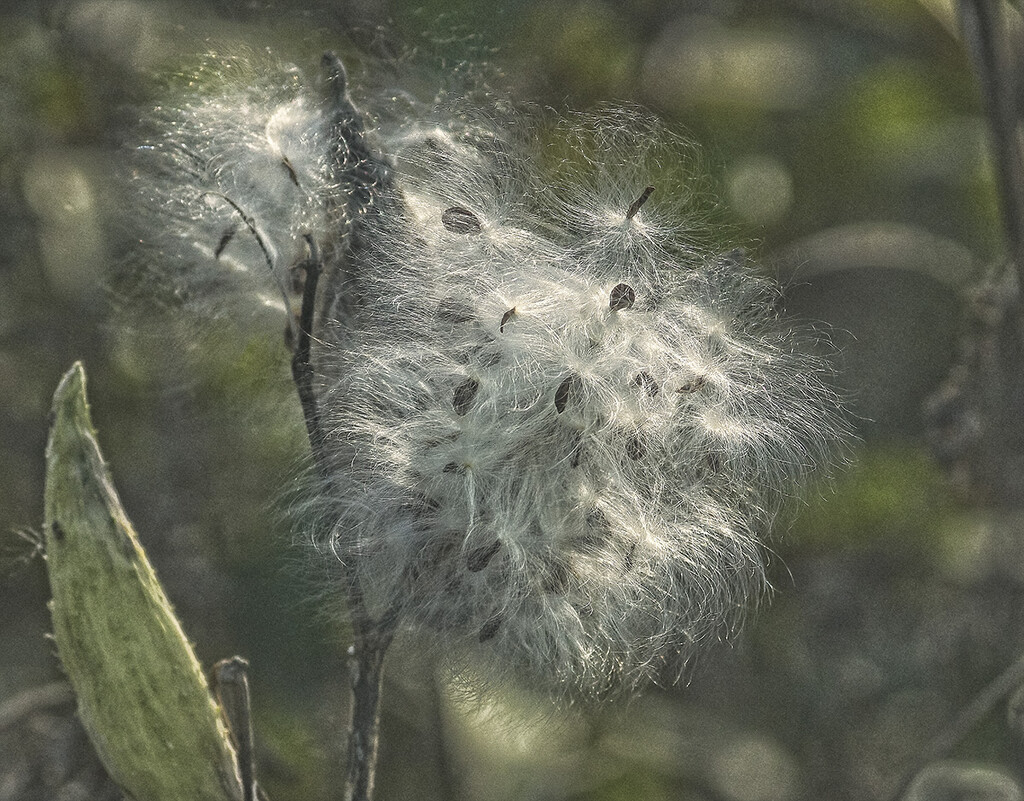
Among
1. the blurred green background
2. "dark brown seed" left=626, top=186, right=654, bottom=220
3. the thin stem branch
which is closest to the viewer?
"dark brown seed" left=626, top=186, right=654, bottom=220

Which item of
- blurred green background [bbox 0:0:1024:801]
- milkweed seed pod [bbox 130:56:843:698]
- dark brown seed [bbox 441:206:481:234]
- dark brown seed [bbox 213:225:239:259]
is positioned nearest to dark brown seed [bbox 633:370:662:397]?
milkweed seed pod [bbox 130:56:843:698]

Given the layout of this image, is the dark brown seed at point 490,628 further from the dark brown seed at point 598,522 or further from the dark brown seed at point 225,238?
the dark brown seed at point 225,238

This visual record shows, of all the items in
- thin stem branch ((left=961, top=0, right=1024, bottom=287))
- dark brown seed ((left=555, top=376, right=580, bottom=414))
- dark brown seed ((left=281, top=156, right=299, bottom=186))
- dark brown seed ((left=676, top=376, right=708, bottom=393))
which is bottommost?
dark brown seed ((left=555, top=376, right=580, bottom=414))

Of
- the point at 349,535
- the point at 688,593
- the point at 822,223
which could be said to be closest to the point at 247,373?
the point at 349,535

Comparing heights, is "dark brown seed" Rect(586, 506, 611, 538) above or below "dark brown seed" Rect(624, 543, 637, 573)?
above

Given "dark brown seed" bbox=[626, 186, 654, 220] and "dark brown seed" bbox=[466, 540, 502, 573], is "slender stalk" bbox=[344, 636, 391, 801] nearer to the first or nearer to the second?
"dark brown seed" bbox=[466, 540, 502, 573]

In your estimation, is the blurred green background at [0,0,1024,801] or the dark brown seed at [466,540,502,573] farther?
the blurred green background at [0,0,1024,801]

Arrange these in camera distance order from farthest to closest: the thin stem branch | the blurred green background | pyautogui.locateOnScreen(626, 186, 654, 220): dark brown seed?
the blurred green background
the thin stem branch
pyautogui.locateOnScreen(626, 186, 654, 220): dark brown seed

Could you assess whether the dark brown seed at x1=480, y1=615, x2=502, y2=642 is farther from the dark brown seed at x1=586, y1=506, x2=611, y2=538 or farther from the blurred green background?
the blurred green background
